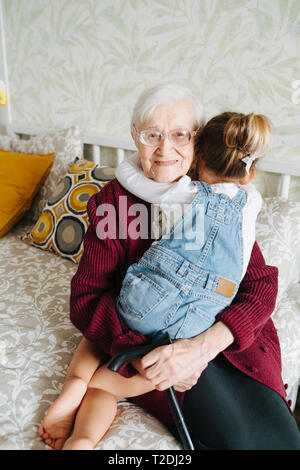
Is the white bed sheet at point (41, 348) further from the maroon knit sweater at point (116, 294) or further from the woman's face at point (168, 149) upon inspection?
the woman's face at point (168, 149)

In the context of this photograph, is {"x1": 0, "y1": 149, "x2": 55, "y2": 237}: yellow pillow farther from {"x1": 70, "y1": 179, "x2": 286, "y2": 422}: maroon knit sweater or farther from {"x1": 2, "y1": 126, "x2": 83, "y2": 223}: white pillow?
{"x1": 70, "y1": 179, "x2": 286, "y2": 422}: maroon knit sweater

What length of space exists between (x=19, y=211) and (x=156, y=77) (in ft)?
3.04

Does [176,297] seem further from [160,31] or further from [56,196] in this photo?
[160,31]

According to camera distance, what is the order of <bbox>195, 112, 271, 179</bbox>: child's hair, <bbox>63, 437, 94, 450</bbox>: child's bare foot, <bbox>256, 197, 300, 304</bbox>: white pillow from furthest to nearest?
<bbox>256, 197, 300, 304</bbox>: white pillow → <bbox>195, 112, 271, 179</bbox>: child's hair → <bbox>63, 437, 94, 450</bbox>: child's bare foot

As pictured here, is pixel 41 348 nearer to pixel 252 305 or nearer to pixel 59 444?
pixel 59 444

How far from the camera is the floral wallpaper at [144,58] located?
1.39 metres

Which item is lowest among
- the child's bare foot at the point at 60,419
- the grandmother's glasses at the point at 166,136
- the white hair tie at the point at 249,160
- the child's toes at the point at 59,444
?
the child's toes at the point at 59,444

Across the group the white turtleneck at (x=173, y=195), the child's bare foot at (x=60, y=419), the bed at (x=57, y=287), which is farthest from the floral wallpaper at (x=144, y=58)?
the child's bare foot at (x=60, y=419)

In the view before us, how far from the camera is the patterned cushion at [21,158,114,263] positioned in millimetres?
1651

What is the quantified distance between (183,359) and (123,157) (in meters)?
1.30

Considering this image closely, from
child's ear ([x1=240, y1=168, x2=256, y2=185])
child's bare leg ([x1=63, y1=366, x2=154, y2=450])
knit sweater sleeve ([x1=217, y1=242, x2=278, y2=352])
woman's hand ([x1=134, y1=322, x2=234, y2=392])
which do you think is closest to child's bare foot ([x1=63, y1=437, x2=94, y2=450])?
child's bare leg ([x1=63, y1=366, x2=154, y2=450])

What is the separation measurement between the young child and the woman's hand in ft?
0.09

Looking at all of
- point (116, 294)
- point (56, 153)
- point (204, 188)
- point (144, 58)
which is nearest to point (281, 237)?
point (204, 188)

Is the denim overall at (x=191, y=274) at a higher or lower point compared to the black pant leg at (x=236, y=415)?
higher
